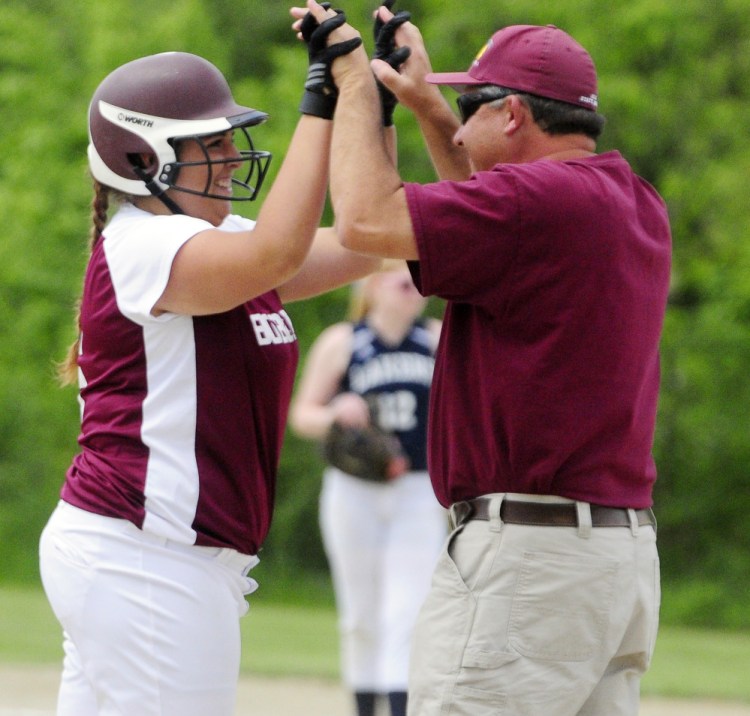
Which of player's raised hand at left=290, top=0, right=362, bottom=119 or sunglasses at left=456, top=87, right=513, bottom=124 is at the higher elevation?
player's raised hand at left=290, top=0, right=362, bottom=119

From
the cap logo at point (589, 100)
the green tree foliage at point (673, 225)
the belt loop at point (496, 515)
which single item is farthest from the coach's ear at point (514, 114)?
the green tree foliage at point (673, 225)

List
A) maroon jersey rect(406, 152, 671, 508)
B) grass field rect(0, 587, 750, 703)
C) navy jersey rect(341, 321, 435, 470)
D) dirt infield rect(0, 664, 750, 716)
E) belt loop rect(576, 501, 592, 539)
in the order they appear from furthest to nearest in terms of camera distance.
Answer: grass field rect(0, 587, 750, 703), dirt infield rect(0, 664, 750, 716), navy jersey rect(341, 321, 435, 470), belt loop rect(576, 501, 592, 539), maroon jersey rect(406, 152, 671, 508)

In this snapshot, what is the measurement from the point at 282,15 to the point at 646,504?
1405cm

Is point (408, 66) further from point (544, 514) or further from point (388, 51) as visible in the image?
point (544, 514)

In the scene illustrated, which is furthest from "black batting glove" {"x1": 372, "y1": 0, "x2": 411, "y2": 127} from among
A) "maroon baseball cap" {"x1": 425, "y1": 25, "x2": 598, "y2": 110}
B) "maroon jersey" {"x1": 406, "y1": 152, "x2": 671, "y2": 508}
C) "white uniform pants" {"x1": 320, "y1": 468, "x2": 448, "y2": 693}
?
"white uniform pants" {"x1": 320, "y1": 468, "x2": 448, "y2": 693}

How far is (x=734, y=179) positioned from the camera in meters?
13.4

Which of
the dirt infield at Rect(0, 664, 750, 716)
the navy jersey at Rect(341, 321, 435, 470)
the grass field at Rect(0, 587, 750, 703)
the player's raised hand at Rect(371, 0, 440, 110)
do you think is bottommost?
the grass field at Rect(0, 587, 750, 703)

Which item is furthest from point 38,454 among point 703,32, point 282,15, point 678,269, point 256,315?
point 256,315

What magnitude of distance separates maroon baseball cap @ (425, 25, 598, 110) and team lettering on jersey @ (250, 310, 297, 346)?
685mm

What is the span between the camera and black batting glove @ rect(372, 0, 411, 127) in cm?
313

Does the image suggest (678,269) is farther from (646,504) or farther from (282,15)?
(646,504)

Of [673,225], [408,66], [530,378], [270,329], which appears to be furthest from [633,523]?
[673,225]

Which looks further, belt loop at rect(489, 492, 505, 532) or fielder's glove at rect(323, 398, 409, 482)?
fielder's glove at rect(323, 398, 409, 482)

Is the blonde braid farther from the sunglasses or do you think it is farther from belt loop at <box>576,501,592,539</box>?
belt loop at <box>576,501,592,539</box>
